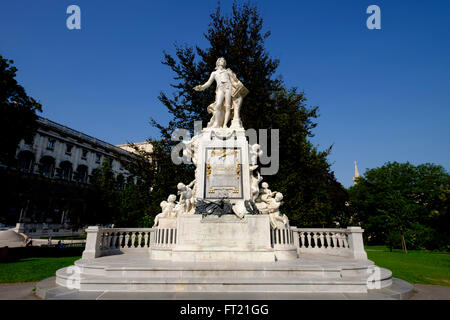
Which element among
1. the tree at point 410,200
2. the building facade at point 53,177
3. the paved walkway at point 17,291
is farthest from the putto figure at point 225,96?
the tree at point 410,200

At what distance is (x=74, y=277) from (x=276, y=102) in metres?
20.2

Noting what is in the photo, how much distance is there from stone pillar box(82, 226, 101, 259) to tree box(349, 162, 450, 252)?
33.6 m

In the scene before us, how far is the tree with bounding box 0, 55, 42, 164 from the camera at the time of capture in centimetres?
1630

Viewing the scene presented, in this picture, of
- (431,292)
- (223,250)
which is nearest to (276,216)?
(223,250)

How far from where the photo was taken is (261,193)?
381 inches

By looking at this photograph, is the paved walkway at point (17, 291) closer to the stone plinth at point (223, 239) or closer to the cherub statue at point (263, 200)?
the stone plinth at point (223, 239)

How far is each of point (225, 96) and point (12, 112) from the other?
1609cm

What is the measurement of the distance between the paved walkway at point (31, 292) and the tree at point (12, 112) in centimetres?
1384

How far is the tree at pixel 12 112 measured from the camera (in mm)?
16297

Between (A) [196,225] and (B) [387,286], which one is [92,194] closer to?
(A) [196,225]

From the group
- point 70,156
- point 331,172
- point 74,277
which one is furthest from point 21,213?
point 331,172

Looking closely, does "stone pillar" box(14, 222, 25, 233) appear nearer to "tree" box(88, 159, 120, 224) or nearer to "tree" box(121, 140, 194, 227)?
"tree" box(88, 159, 120, 224)

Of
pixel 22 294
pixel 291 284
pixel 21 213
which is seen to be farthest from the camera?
pixel 21 213

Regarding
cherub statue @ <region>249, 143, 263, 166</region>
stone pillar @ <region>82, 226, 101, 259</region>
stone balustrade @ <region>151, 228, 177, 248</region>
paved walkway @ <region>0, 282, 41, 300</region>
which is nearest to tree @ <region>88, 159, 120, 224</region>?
stone pillar @ <region>82, 226, 101, 259</region>
